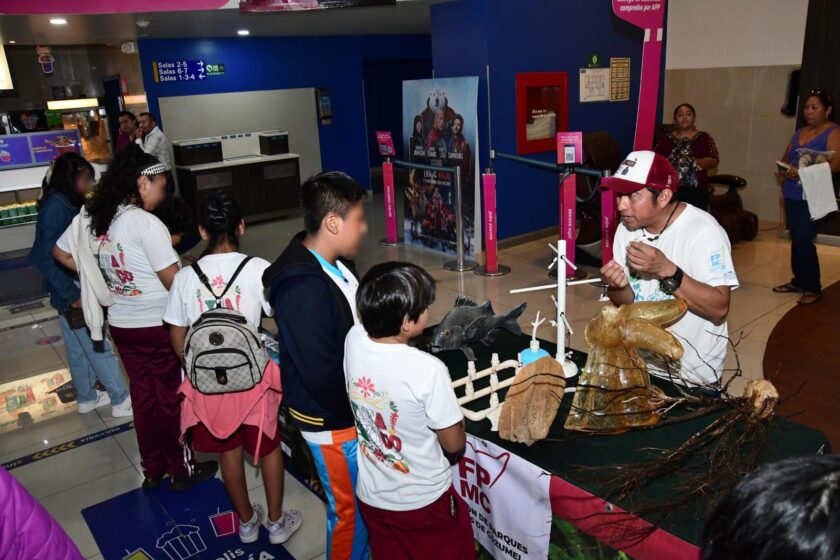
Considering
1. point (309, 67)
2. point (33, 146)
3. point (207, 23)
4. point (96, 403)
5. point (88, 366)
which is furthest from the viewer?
point (309, 67)

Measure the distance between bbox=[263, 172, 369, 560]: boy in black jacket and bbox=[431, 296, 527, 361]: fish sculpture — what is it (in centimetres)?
55

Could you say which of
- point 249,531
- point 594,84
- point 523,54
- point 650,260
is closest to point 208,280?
point 249,531

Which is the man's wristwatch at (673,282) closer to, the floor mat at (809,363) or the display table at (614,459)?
the display table at (614,459)

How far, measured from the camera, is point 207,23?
775 centimetres

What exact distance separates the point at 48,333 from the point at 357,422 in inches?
195

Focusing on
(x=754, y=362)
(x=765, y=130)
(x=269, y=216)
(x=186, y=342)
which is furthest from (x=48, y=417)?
A: (x=765, y=130)

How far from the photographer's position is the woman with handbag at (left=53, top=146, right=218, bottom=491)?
283 centimetres

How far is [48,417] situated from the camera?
13.4 ft

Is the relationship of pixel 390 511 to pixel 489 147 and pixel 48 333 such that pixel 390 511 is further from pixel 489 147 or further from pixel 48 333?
pixel 489 147

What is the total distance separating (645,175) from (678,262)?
34 cm

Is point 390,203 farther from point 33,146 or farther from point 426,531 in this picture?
point 426,531

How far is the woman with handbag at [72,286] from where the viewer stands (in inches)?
135

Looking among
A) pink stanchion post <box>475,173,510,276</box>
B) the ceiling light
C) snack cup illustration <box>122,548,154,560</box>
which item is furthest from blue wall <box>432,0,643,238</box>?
the ceiling light

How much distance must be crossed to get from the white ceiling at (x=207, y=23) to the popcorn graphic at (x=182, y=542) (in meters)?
5.58
